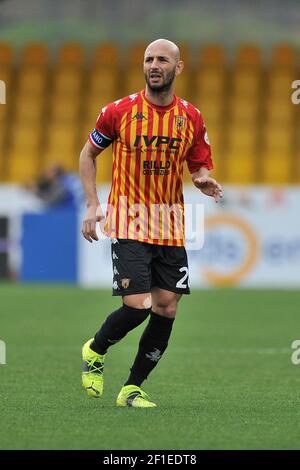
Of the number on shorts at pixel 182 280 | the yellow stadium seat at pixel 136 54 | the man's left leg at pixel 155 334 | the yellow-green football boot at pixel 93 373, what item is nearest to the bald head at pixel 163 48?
the number on shorts at pixel 182 280

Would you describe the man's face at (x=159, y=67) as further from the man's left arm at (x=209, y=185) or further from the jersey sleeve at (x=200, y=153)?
the man's left arm at (x=209, y=185)

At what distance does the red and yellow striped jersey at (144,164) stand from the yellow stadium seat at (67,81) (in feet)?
52.4

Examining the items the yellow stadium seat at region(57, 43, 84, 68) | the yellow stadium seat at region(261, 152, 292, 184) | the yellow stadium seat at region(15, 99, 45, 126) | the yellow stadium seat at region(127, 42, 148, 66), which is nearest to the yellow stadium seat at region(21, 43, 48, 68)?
the yellow stadium seat at region(57, 43, 84, 68)

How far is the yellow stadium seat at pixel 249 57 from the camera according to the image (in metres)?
22.0

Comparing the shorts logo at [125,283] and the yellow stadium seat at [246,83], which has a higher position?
the yellow stadium seat at [246,83]

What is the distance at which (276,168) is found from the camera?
67.3 feet

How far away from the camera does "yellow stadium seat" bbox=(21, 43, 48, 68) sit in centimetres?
2233

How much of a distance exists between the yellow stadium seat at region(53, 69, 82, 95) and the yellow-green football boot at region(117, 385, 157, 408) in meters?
16.2

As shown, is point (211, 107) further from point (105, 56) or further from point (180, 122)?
point (180, 122)

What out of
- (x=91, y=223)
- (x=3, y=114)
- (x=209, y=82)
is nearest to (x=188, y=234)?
(x=91, y=223)

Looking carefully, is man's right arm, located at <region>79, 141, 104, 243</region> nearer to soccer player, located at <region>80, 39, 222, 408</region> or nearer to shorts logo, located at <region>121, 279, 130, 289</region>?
soccer player, located at <region>80, 39, 222, 408</region>

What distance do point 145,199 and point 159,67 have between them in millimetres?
714
